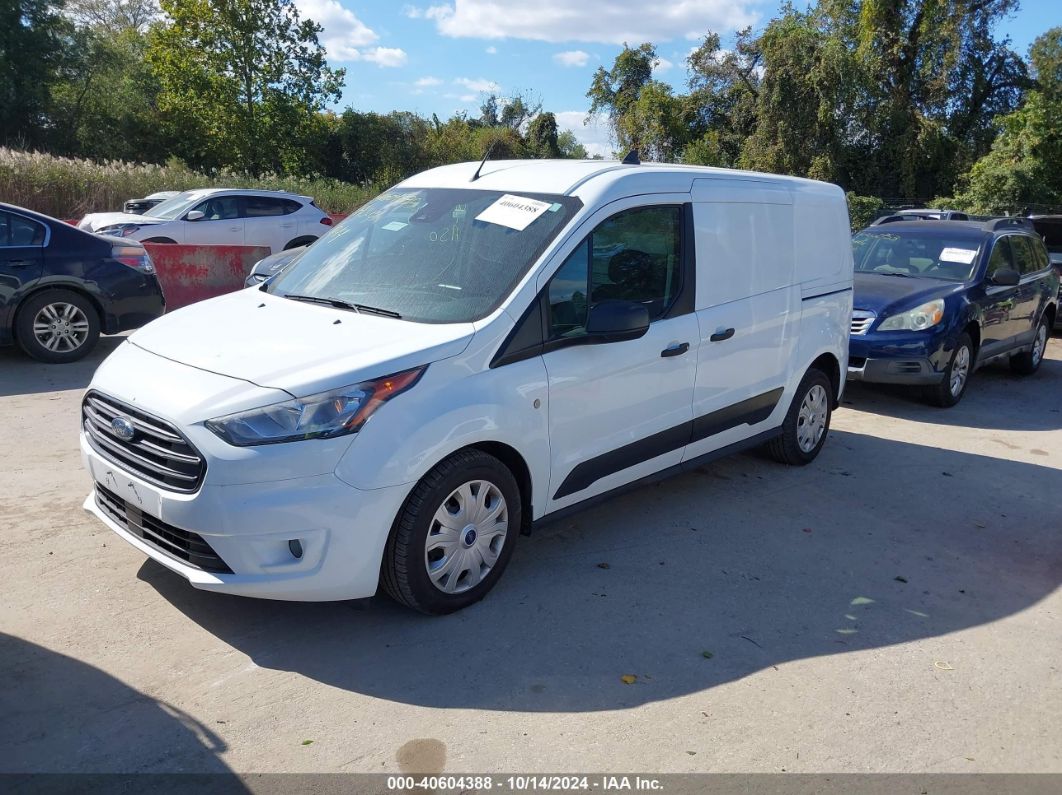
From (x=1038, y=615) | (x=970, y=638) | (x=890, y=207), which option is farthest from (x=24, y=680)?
(x=890, y=207)

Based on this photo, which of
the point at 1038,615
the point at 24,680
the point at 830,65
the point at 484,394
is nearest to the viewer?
the point at 24,680

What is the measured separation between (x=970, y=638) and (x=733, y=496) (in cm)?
194

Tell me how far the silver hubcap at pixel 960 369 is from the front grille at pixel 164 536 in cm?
768

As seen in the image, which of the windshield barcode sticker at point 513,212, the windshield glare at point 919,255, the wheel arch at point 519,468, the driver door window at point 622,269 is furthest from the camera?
the windshield glare at point 919,255

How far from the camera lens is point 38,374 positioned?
8492 mm

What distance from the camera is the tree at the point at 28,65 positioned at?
33.8 m

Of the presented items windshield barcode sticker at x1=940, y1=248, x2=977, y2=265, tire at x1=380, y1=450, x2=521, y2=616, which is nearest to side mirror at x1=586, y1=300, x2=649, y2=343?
tire at x1=380, y1=450, x2=521, y2=616

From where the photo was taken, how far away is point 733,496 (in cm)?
606

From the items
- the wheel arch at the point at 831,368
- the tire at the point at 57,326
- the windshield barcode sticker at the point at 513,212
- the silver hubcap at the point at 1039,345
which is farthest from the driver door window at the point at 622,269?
the silver hubcap at the point at 1039,345

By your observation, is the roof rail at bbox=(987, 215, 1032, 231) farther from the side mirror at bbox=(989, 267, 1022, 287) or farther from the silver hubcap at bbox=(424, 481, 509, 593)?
the silver hubcap at bbox=(424, 481, 509, 593)

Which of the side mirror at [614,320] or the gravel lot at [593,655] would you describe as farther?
the side mirror at [614,320]

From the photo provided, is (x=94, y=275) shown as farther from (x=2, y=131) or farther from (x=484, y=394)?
(x=2, y=131)

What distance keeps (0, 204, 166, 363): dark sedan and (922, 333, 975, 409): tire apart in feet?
26.3

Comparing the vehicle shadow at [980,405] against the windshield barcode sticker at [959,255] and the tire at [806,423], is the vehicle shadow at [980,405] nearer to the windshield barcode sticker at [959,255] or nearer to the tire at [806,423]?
the windshield barcode sticker at [959,255]
